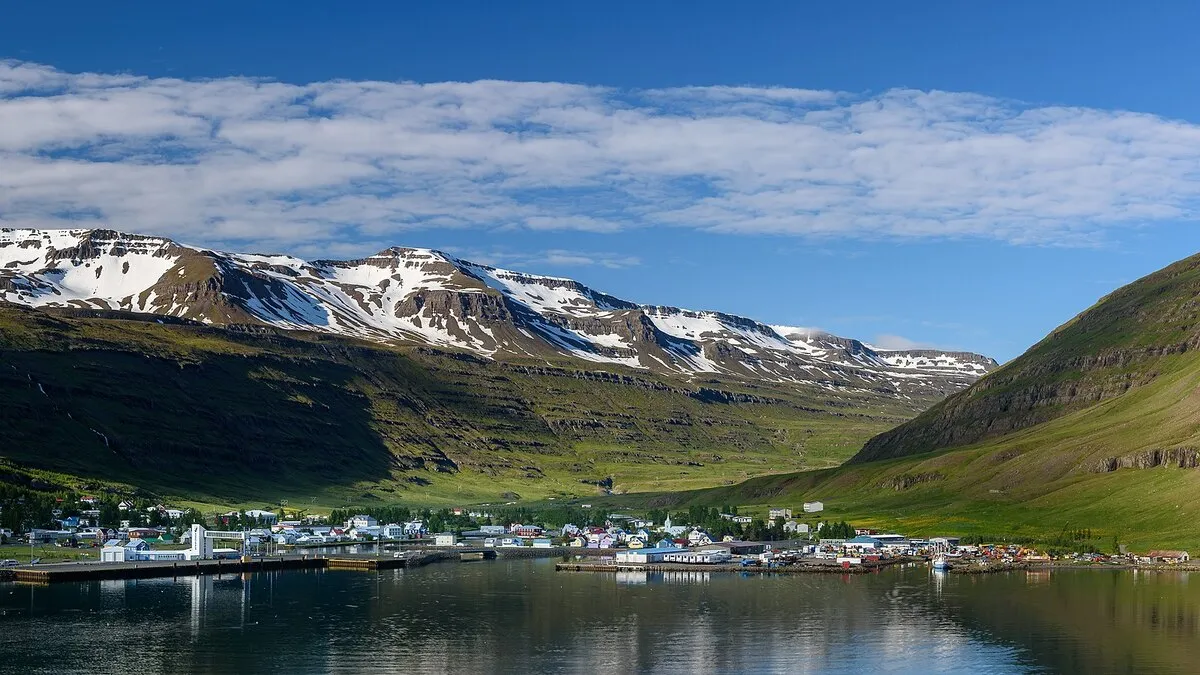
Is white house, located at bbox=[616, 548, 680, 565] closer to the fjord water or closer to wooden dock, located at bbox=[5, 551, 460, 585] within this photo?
the fjord water

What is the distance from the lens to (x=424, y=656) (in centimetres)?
10362

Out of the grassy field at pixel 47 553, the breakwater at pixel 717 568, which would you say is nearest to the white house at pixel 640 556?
the breakwater at pixel 717 568

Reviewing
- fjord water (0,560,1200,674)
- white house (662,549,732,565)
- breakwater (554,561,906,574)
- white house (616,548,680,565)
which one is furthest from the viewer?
white house (616,548,680,565)

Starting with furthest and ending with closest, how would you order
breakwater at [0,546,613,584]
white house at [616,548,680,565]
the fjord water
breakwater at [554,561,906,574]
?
1. white house at [616,548,680,565]
2. breakwater at [554,561,906,574]
3. breakwater at [0,546,613,584]
4. the fjord water

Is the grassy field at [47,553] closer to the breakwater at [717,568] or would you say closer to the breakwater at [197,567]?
the breakwater at [197,567]

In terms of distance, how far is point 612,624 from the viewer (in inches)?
4811

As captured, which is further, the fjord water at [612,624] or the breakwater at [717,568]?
the breakwater at [717,568]

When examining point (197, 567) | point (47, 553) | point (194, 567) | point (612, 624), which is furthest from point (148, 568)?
point (612, 624)

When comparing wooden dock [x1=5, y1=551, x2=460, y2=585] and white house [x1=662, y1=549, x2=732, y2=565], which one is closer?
wooden dock [x1=5, y1=551, x2=460, y2=585]

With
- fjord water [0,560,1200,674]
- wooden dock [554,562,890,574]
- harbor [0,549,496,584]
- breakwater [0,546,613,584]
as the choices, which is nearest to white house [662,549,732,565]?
wooden dock [554,562,890,574]

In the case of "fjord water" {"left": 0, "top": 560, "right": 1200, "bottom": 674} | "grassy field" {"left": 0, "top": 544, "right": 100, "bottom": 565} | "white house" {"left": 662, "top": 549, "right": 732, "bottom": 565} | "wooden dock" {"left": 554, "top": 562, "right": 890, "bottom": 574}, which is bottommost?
"fjord water" {"left": 0, "top": 560, "right": 1200, "bottom": 674}

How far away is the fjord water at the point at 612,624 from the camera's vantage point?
101 metres

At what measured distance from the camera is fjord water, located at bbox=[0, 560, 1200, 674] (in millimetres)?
100688

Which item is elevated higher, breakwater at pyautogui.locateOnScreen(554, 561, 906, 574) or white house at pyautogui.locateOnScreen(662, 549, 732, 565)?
white house at pyautogui.locateOnScreen(662, 549, 732, 565)
